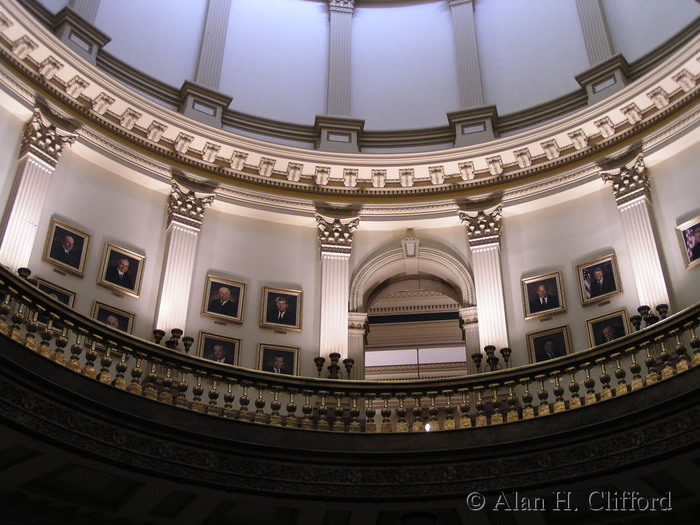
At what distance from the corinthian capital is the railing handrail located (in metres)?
5.04

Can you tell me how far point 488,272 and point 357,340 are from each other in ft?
9.95

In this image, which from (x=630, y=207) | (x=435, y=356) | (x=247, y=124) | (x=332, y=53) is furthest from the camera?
(x=435, y=356)

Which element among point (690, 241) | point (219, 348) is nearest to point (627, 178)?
point (690, 241)

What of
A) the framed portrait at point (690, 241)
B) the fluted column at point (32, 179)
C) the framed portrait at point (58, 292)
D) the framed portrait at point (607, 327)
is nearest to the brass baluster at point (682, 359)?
the framed portrait at point (607, 327)

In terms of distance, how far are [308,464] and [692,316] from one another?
555 cm

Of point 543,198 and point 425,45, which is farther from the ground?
point 425,45

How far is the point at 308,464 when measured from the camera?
10.8 metres

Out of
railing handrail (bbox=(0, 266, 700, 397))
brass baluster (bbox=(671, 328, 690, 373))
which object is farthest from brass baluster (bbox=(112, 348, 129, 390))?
brass baluster (bbox=(671, 328, 690, 373))

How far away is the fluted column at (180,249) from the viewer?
14.6 metres

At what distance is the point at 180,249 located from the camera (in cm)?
1546

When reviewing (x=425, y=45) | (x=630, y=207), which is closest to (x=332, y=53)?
(x=425, y=45)

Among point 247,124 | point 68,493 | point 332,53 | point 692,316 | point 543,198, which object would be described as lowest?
point 68,493

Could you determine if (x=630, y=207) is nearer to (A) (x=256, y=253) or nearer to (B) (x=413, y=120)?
(B) (x=413, y=120)

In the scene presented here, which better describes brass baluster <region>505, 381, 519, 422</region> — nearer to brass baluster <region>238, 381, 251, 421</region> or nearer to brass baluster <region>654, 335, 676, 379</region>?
brass baluster <region>654, 335, 676, 379</region>
